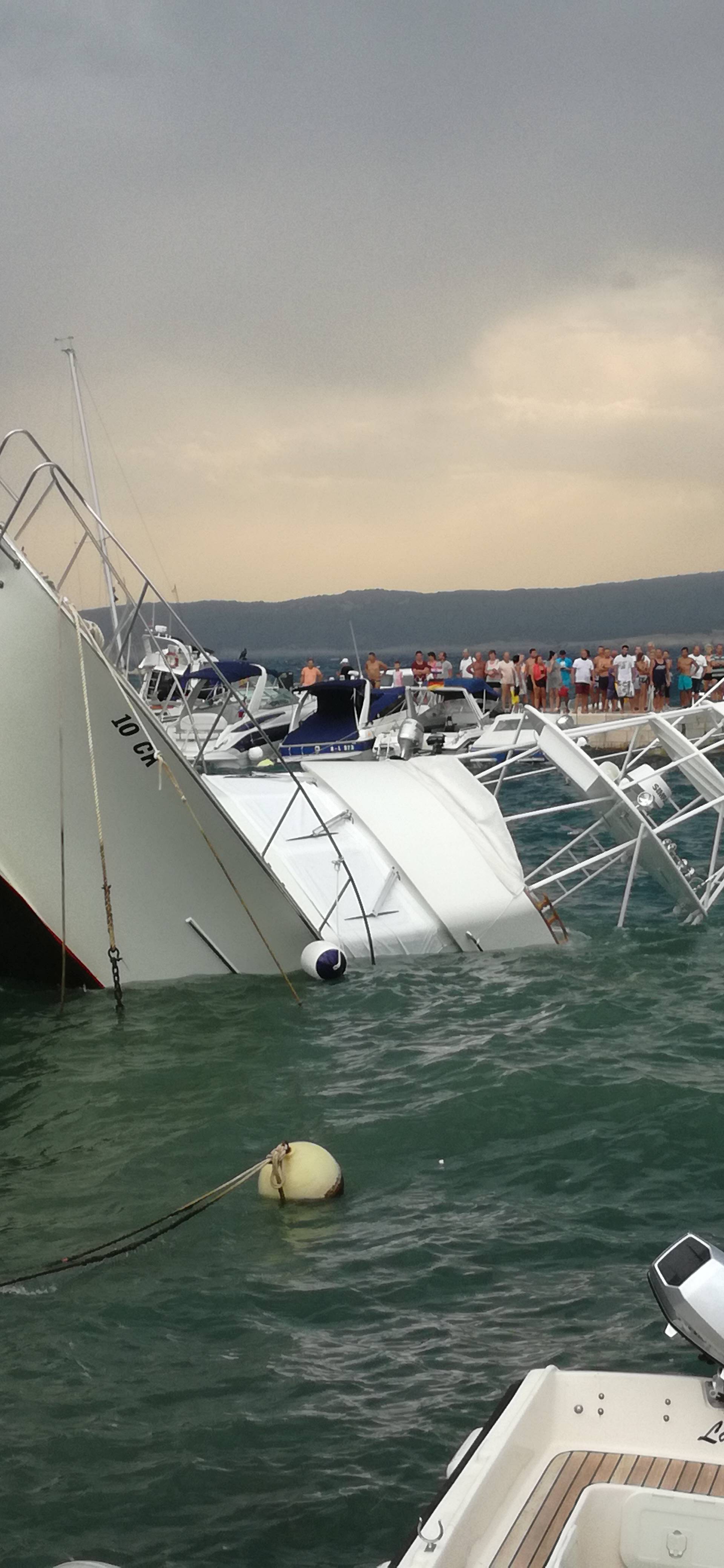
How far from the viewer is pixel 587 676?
111 ft

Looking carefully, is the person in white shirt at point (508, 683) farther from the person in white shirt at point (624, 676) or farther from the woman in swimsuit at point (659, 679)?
the woman in swimsuit at point (659, 679)

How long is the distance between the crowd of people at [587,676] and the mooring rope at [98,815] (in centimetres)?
2103

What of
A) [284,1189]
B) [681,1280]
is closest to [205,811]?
[284,1189]

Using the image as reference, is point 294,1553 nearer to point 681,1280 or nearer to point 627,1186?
point 681,1280

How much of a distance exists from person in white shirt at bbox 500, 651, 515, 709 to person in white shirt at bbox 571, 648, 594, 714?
72.3 inches

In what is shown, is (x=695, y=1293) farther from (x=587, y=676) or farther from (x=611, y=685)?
(x=611, y=685)

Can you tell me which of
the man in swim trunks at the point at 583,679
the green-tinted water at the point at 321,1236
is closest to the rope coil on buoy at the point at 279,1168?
the green-tinted water at the point at 321,1236

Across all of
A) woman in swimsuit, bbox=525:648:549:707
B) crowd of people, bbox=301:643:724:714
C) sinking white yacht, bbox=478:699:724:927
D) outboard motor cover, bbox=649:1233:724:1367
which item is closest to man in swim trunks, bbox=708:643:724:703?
crowd of people, bbox=301:643:724:714

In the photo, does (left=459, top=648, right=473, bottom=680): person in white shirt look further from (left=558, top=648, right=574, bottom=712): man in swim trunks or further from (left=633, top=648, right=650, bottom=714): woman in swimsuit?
(left=633, top=648, right=650, bottom=714): woman in swimsuit

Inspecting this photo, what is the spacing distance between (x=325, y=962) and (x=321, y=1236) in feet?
18.1

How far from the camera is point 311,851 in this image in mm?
14836

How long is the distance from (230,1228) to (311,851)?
6.85 m

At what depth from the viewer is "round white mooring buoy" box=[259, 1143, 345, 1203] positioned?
8531 mm

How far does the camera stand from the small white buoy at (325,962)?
44.5 ft
